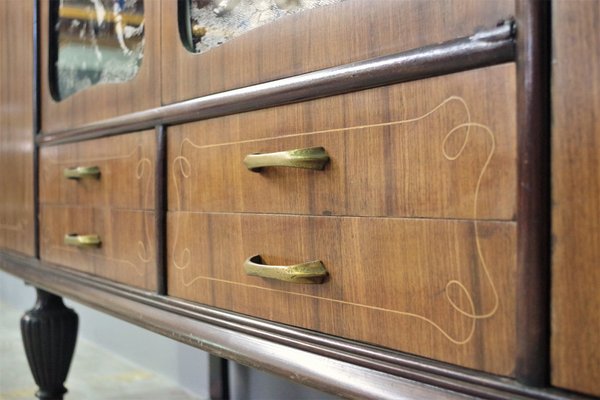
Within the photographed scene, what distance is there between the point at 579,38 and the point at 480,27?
58 mm

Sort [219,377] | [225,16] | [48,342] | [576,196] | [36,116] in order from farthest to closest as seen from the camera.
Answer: [219,377] → [48,342] → [36,116] → [225,16] → [576,196]

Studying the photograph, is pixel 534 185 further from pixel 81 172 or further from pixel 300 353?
pixel 81 172

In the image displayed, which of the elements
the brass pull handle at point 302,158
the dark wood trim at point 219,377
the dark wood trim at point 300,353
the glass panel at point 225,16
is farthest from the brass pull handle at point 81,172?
the dark wood trim at point 219,377

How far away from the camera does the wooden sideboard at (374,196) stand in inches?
12.7

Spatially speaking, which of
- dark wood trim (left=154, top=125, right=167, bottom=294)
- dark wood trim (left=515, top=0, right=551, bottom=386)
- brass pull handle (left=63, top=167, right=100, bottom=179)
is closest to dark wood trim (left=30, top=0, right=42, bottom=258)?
brass pull handle (left=63, top=167, right=100, bottom=179)

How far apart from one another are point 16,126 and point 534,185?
2.80ft

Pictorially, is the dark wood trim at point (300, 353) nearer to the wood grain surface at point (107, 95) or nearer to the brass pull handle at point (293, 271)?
the brass pull handle at point (293, 271)

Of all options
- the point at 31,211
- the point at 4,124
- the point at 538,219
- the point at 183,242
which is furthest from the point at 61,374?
the point at 538,219

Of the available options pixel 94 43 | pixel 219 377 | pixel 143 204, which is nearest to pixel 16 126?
pixel 94 43

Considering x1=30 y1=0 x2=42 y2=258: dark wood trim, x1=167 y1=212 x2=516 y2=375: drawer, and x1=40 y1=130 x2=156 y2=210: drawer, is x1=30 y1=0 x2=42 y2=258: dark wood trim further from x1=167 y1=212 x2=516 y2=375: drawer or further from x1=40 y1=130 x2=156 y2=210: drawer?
x1=167 y1=212 x2=516 y2=375: drawer

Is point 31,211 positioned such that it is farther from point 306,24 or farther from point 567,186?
point 567,186

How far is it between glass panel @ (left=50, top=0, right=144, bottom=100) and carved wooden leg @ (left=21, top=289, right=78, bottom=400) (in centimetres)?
35

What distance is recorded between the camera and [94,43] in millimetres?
804

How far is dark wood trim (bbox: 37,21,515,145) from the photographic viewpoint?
1.14 ft
